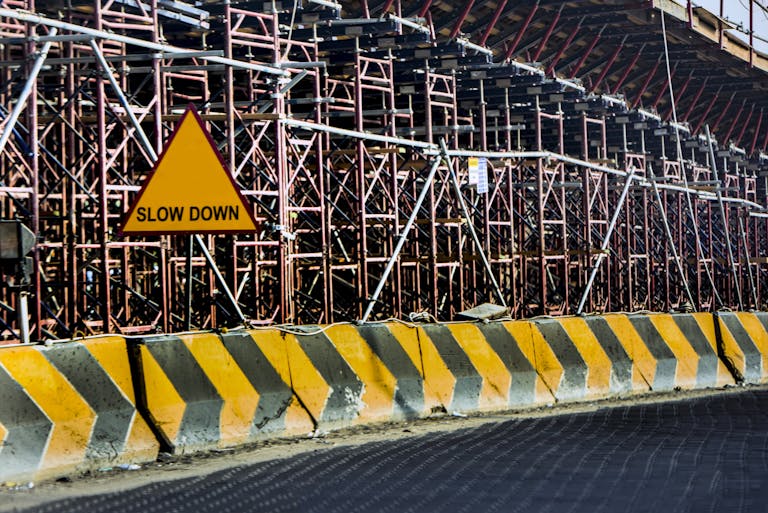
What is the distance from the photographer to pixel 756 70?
4000 cm

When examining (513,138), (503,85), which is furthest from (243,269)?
(513,138)

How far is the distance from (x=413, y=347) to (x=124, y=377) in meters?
4.14

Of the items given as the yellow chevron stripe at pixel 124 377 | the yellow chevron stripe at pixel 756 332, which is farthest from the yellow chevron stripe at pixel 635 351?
the yellow chevron stripe at pixel 124 377

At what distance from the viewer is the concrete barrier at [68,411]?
10938 millimetres

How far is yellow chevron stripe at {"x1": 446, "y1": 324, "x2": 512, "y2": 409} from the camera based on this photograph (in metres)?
16.2

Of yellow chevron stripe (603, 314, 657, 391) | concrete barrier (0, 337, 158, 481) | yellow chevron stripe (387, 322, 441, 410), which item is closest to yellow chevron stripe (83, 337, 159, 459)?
concrete barrier (0, 337, 158, 481)

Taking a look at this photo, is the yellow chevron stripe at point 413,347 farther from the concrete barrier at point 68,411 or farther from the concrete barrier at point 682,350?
the concrete barrier at point 682,350

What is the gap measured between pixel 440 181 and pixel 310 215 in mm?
3986

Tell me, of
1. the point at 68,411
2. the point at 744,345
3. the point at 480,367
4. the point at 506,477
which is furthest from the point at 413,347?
the point at 744,345

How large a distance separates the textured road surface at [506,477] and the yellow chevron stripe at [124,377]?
0.82 m

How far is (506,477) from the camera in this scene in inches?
442

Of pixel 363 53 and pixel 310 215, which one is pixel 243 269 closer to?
pixel 310 215

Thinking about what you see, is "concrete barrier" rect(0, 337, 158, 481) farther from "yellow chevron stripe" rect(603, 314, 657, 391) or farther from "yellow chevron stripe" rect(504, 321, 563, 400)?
"yellow chevron stripe" rect(603, 314, 657, 391)

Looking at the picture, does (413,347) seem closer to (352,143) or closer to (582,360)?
(582,360)
